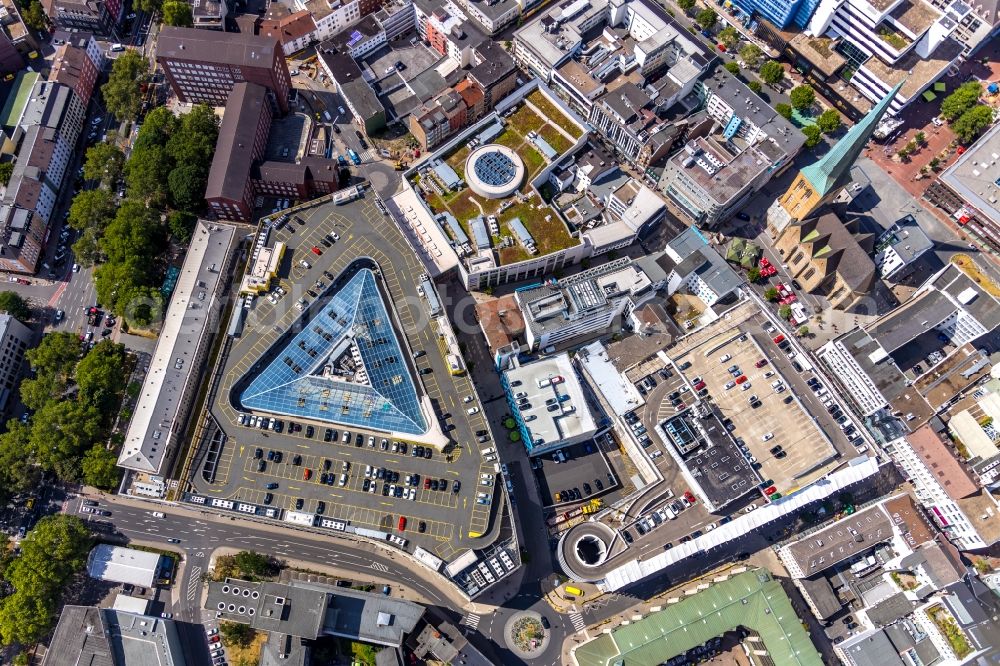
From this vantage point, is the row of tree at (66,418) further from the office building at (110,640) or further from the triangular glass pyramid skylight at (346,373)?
the triangular glass pyramid skylight at (346,373)

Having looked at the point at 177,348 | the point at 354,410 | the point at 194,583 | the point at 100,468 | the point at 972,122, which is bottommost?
the point at 194,583

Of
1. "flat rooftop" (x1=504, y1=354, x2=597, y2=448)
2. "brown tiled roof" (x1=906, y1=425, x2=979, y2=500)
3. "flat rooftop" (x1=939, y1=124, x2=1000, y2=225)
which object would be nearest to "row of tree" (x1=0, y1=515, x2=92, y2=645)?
"flat rooftop" (x1=504, y1=354, x2=597, y2=448)

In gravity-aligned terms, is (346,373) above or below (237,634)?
above

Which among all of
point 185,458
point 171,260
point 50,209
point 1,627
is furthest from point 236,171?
point 1,627

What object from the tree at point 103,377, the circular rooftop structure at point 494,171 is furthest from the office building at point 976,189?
the tree at point 103,377

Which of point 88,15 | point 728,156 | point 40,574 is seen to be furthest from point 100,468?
point 728,156

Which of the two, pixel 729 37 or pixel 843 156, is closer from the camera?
pixel 843 156

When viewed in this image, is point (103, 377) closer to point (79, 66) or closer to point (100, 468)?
point (100, 468)
